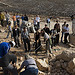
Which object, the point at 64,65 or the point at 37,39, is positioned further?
the point at 37,39

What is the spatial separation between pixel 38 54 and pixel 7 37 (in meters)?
3.70

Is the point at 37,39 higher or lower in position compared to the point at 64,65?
higher

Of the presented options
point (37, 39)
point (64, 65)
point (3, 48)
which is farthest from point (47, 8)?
point (3, 48)

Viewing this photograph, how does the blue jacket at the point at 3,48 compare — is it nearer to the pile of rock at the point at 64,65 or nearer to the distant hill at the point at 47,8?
the pile of rock at the point at 64,65

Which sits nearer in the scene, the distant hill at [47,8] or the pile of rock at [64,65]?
the pile of rock at [64,65]

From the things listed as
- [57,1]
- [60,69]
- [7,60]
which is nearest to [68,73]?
[60,69]

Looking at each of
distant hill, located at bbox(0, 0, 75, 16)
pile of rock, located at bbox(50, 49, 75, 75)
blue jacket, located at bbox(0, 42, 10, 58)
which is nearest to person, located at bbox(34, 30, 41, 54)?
pile of rock, located at bbox(50, 49, 75, 75)

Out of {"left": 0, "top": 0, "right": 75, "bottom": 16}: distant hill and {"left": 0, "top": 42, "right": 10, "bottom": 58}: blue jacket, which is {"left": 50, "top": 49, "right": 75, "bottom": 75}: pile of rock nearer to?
{"left": 0, "top": 42, "right": 10, "bottom": 58}: blue jacket

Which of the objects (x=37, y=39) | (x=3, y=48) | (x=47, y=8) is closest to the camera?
(x=3, y=48)

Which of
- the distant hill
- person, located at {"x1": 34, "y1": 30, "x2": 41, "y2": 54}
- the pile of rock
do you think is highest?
the distant hill

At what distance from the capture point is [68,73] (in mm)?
5754

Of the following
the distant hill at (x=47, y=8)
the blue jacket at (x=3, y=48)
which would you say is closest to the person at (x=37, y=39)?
the blue jacket at (x=3, y=48)

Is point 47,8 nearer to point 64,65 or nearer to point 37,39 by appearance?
point 37,39

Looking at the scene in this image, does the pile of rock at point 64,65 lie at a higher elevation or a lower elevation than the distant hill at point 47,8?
lower
